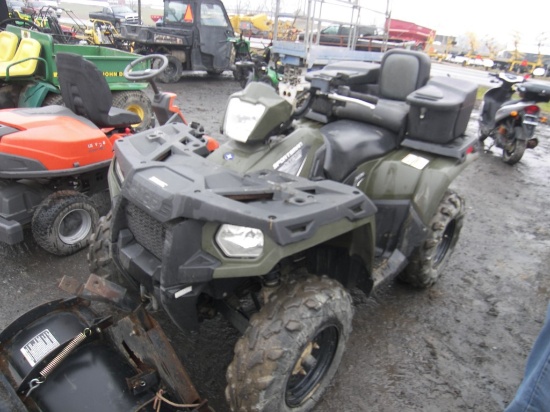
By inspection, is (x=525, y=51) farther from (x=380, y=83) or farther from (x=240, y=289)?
(x=240, y=289)

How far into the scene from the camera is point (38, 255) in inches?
148

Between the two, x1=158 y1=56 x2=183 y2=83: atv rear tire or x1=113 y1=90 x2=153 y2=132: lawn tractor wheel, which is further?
x1=158 y1=56 x2=183 y2=83: atv rear tire

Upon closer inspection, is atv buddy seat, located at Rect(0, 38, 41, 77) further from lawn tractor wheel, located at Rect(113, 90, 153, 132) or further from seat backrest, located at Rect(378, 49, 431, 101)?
seat backrest, located at Rect(378, 49, 431, 101)

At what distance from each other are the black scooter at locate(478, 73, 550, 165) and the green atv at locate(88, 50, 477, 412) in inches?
177

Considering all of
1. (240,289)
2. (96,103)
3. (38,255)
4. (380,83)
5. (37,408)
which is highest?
(380,83)

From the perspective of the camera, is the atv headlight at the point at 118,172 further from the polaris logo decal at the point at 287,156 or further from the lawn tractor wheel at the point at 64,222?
the lawn tractor wheel at the point at 64,222

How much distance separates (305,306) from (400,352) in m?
1.22

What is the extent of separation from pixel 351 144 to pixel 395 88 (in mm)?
1006

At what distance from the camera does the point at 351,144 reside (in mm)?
2869

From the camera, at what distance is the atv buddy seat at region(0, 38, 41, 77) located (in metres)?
5.41

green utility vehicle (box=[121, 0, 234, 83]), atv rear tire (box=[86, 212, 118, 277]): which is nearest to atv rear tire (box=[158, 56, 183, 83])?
green utility vehicle (box=[121, 0, 234, 83])

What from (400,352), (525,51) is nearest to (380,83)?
(400,352)

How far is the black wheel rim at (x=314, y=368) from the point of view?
7.50 feet

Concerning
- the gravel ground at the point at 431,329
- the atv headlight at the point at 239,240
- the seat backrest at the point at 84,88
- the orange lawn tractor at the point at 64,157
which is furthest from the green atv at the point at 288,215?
the seat backrest at the point at 84,88
